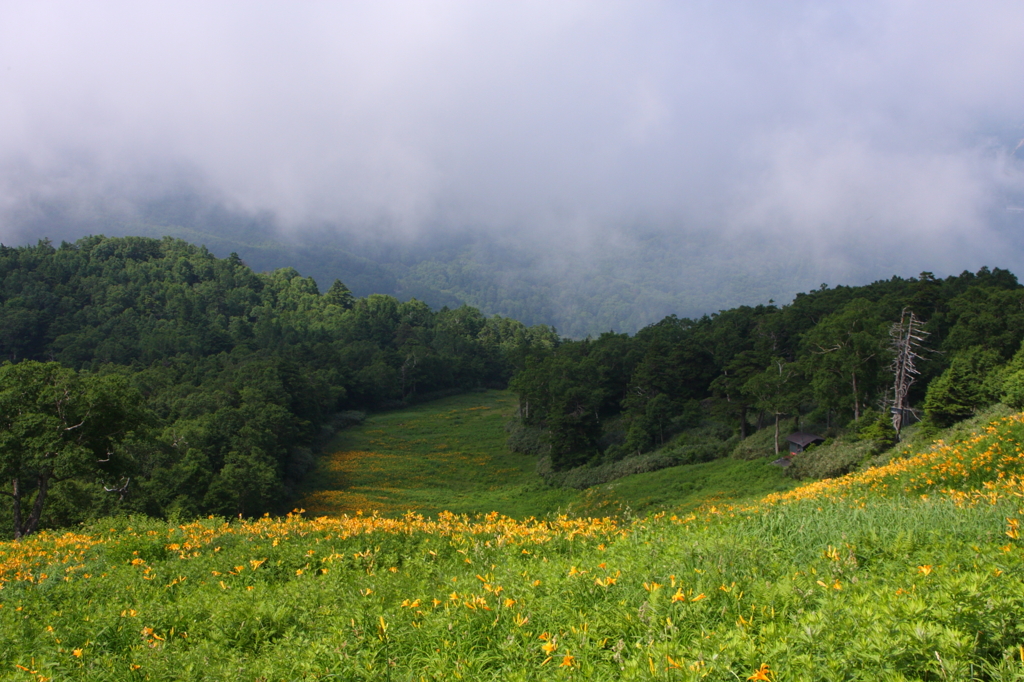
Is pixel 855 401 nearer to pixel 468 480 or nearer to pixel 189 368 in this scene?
pixel 468 480

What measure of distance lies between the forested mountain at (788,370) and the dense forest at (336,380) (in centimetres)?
17

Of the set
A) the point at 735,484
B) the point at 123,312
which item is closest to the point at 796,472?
the point at 735,484

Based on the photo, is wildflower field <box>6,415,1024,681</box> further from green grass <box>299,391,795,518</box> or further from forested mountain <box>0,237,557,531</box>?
forested mountain <box>0,237,557,531</box>

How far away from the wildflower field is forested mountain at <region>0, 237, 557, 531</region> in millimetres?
15779

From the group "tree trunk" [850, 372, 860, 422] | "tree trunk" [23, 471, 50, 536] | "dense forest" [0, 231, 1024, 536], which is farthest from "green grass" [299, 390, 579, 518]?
"tree trunk" [850, 372, 860, 422]

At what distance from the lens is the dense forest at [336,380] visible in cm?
2212

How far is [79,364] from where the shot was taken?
270 ft

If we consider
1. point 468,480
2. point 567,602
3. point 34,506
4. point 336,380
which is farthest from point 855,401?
point 336,380

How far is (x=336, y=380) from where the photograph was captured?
77.8 meters

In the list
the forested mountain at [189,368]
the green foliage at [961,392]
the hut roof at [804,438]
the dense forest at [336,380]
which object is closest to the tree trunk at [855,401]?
the dense forest at [336,380]

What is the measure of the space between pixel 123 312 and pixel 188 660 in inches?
4430

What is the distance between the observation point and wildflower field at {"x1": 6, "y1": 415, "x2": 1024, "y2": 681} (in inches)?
142

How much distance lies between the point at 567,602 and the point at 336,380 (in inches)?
3003

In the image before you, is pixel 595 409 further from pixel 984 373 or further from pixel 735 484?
pixel 984 373
